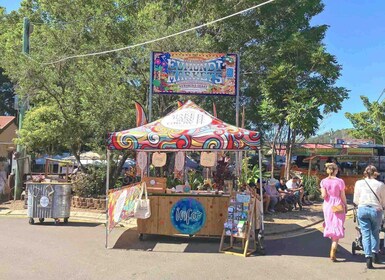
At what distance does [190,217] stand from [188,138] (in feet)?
6.49

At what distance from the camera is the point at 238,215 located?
854cm

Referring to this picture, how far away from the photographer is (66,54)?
589 inches

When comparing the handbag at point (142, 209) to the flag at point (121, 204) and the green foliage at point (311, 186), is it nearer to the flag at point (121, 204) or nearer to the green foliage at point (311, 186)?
the flag at point (121, 204)

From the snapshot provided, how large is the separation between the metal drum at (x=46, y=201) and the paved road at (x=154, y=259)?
1.01 meters

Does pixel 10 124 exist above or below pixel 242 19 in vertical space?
below

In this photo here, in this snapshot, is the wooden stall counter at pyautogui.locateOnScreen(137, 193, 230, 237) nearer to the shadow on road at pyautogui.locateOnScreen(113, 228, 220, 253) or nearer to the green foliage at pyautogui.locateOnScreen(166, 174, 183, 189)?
the shadow on road at pyautogui.locateOnScreen(113, 228, 220, 253)

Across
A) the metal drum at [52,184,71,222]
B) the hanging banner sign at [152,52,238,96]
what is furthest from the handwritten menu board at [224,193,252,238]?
the metal drum at [52,184,71,222]

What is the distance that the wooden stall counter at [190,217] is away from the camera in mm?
9359

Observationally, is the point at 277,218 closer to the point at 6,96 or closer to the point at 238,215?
the point at 238,215

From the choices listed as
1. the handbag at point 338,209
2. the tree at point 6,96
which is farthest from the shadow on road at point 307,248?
the tree at point 6,96

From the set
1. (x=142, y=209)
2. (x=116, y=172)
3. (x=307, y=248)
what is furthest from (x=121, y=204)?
(x=116, y=172)

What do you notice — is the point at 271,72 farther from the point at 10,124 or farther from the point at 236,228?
the point at 10,124

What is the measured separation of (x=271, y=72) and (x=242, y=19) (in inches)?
106

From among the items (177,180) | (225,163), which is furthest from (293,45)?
(177,180)
